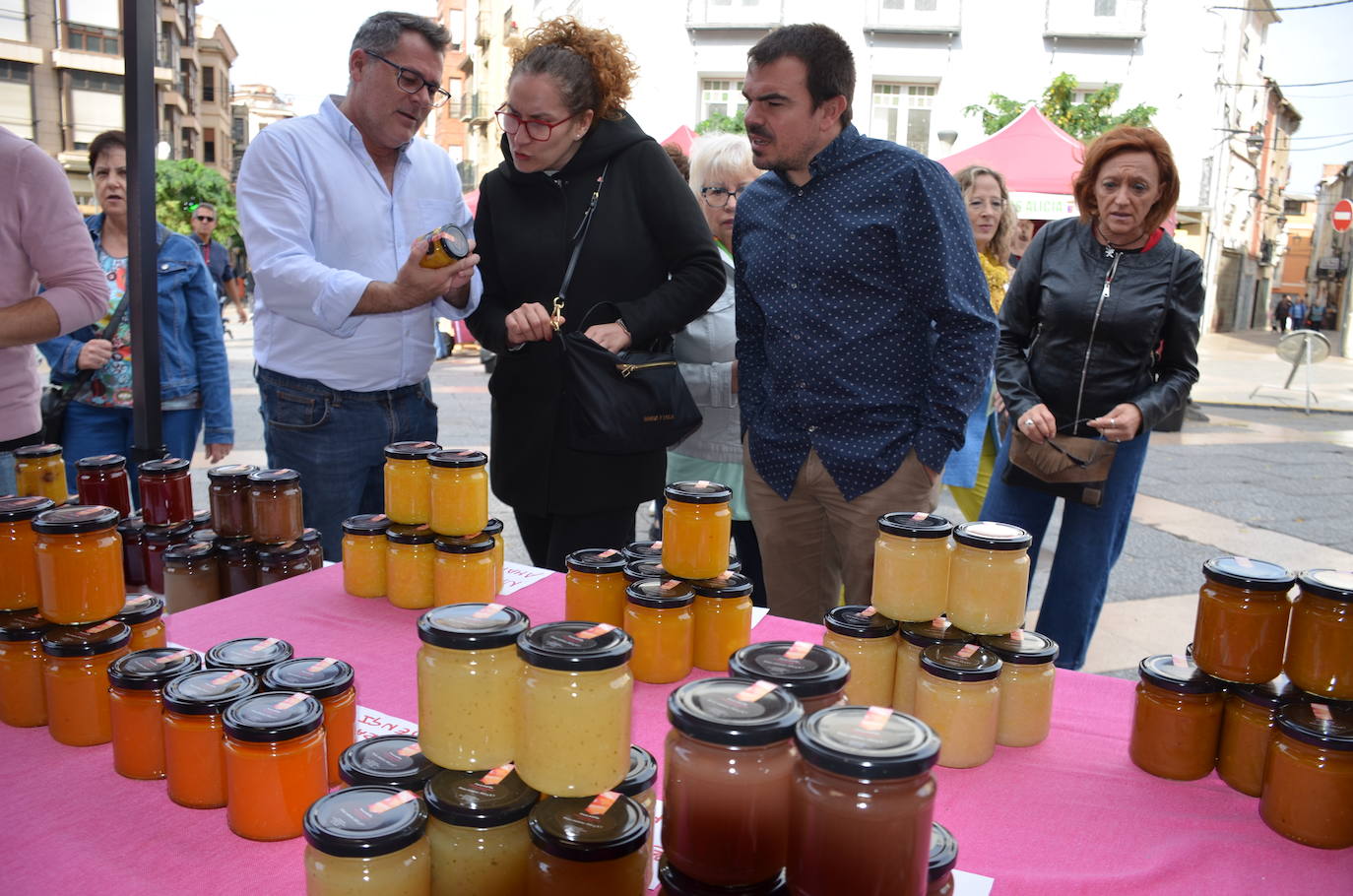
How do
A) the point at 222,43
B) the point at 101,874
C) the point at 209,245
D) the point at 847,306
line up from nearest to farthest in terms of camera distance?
1. the point at 101,874
2. the point at 847,306
3. the point at 209,245
4. the point at 222,43

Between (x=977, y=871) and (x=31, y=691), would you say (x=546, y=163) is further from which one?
(x=977, y=871)

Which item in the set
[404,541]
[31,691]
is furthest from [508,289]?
[31,691]

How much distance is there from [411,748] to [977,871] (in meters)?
0.76

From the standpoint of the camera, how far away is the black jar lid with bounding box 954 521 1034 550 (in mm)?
1549

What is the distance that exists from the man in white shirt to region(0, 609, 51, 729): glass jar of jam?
42.0 inches

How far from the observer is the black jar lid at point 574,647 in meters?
0.98

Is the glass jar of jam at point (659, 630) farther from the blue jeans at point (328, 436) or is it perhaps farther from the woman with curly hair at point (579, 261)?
the blue jeans at point (328, 436)

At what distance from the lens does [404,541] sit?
203cm

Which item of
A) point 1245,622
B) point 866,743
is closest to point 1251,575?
point 1245,622

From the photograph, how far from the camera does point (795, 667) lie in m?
1.10

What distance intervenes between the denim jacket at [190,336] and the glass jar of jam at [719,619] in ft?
9.63

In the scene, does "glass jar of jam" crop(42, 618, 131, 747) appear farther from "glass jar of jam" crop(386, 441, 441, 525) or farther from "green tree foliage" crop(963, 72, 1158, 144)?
"green tree foliage" crop(963, 72, 1158, 144)

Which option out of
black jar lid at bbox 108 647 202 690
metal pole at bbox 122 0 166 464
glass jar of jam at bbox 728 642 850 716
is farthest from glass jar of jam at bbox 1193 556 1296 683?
metal pole at bbox 122 0 166 464

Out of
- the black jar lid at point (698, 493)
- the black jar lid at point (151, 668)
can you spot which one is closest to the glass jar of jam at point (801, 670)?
the black jar lid at point (698, 493)
